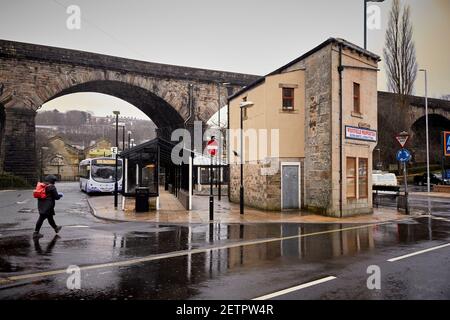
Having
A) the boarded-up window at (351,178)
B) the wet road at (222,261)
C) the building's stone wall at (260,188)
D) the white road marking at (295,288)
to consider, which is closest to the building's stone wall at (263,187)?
the building's stone wall at (260,188)

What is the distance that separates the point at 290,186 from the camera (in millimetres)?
18641

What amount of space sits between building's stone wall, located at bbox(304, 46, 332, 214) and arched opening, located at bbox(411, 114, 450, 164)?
43.5m

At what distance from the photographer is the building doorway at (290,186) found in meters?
18.5

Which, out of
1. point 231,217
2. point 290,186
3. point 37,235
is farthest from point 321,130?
point 37,235

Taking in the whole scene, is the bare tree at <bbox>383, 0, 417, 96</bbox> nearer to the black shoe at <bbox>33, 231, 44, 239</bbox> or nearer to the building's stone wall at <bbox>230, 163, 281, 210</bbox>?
the building's stone wall at <bbox>230, 163, 281, 210</bbox>

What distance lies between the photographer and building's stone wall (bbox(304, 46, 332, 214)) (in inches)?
666

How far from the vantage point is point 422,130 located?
59.4 m

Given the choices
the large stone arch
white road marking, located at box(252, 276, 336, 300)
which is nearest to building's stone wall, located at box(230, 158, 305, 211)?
white road marking, located at box(252, 276, 336, 300)

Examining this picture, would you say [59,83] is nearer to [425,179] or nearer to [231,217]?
[231,217]

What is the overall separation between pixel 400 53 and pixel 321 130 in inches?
1361
